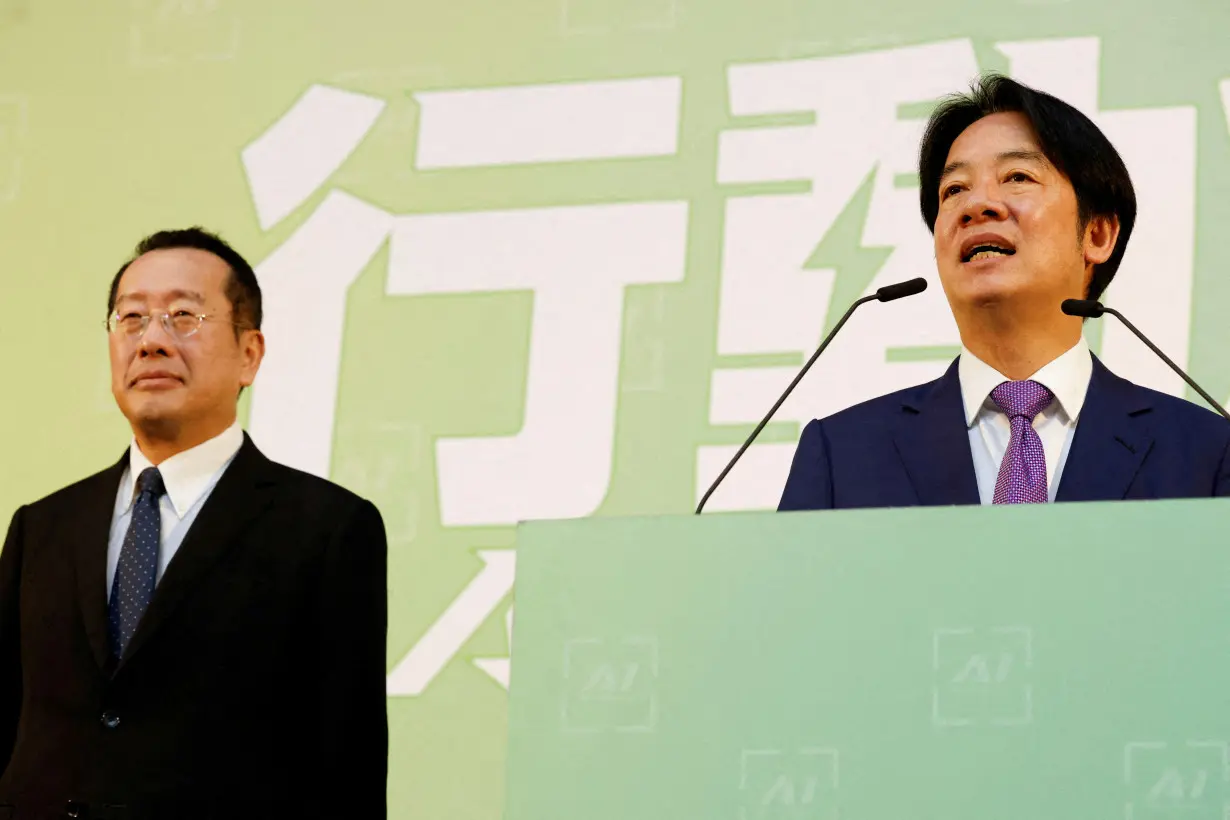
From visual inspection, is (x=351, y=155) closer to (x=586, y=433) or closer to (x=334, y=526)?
(x=586, y=433)

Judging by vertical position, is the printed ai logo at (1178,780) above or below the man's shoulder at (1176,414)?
below

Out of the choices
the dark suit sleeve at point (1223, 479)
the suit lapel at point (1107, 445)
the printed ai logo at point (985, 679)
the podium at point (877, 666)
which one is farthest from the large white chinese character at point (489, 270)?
the printed ai logo at point (985, 679)

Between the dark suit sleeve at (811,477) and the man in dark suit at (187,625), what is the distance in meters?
0.57

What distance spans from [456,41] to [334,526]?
4.43ft

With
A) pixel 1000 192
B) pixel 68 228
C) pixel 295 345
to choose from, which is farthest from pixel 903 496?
pixel 68 228

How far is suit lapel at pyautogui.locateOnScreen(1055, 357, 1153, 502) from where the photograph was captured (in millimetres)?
2037

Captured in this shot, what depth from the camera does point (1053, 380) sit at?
7.20ft

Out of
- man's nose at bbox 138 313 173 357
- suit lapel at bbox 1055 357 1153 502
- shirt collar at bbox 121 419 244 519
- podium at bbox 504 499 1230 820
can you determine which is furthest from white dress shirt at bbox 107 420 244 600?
suit lapel at bbox 1055 357 1153 502

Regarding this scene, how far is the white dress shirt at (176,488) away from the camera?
2410 mm

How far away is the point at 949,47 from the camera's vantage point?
3.16 metres

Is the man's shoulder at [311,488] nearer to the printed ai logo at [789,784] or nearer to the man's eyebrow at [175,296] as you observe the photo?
the man's eyebrow at [175,296]

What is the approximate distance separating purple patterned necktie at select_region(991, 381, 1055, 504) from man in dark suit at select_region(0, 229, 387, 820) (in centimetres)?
81

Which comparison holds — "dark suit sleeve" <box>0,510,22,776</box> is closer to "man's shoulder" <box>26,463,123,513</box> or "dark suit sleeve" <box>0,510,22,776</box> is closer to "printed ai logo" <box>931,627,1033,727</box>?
"man's shoulder" <box>26,463,123,513</box>

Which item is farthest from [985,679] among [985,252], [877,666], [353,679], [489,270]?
[489,270]
